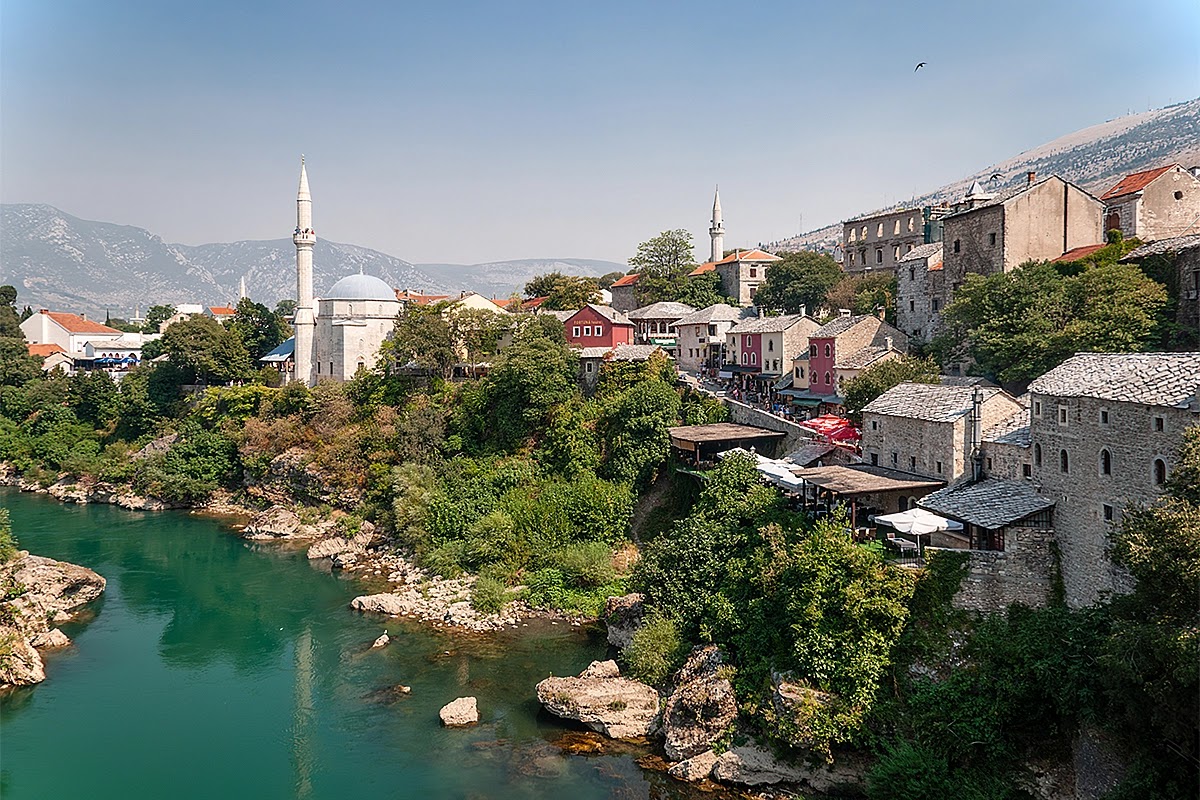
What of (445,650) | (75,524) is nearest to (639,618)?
(445,650)

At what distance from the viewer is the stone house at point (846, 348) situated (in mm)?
33344

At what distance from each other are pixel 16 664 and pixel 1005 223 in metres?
33.4

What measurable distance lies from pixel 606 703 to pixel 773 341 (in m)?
22.1

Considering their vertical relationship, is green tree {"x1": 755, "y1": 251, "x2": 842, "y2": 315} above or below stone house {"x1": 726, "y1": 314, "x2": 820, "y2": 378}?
above

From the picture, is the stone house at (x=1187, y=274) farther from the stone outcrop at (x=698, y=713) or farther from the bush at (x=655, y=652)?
the stone outcrop at (x=698, y=713)

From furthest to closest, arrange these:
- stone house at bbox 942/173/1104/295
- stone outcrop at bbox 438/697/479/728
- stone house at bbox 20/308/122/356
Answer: stone house at bbox 20/308/122/356, stone house at bbox 942/173/1104/295, stone outcrop at bbox 438/697/479/728

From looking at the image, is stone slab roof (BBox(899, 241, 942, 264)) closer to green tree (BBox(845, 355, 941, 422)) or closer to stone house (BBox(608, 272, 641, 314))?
green tree (BBox(845, 355, 941, 422))

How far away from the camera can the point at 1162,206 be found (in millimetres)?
32344

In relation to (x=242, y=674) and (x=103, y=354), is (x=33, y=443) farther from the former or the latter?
(x=242, y=674)

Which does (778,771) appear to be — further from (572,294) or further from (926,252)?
(572,294)

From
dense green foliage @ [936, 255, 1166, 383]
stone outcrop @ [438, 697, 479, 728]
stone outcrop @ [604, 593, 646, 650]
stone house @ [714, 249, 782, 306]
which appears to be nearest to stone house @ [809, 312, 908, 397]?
dense green foliage @ [936, 255, 1166, 383]

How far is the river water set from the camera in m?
18.5

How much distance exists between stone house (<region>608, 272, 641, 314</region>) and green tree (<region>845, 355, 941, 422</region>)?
3108 centimetres

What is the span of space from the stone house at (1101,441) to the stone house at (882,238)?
102 ft
